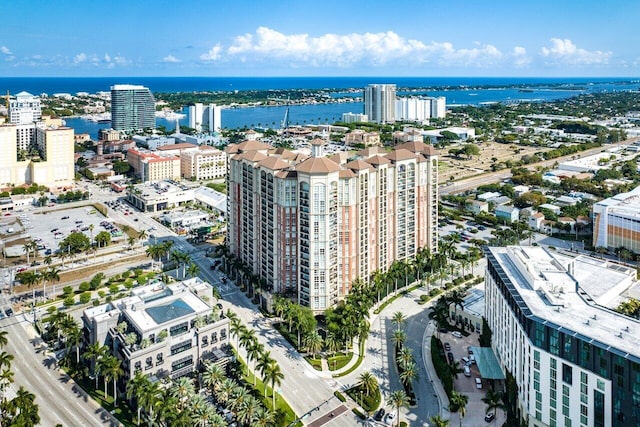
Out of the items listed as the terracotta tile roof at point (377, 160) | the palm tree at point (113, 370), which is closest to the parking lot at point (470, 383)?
the terracotta tile roof at point (377, 160)

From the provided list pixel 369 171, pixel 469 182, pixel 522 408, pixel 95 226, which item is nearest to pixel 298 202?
pixel 369 171

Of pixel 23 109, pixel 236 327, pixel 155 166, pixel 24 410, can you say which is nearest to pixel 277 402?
pixel 236 327

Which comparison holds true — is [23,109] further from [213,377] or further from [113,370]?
[213,377]

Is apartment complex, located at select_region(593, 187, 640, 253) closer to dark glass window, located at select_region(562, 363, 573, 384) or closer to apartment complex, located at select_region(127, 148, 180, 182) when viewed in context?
dark glass window, located at select_region(562, 363, 573, 384)

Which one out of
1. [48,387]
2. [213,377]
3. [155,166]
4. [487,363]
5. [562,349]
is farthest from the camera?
[155,166]

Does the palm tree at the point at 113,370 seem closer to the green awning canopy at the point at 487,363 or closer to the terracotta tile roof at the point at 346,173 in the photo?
the terracotta tile roof at the point at 346,173

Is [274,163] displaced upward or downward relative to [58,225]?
upward

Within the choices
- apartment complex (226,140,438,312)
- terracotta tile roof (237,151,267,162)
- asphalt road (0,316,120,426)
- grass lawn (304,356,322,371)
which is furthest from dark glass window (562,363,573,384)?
terracotta tile roof (237,151,267,162)
